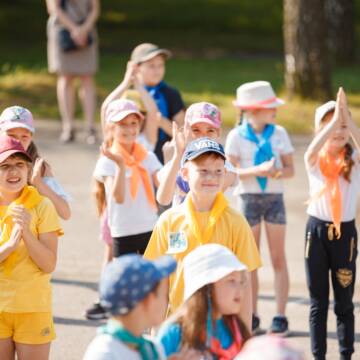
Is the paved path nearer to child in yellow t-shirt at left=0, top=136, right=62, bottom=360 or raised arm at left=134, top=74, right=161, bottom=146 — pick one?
raised arm at left=134, top=74, right=161, bottom=146

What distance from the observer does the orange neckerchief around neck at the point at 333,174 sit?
7.25 metres

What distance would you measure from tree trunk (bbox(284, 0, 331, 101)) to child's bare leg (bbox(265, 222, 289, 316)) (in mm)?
7578

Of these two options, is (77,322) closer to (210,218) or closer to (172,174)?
(172,174)

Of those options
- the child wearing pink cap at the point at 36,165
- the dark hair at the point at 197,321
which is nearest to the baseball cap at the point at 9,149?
the child wearing pink cap at the point at 36,165

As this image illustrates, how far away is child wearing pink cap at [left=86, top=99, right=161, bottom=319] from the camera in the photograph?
7.79 meters

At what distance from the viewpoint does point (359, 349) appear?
25.2ft

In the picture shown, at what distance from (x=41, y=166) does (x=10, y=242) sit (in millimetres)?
1070

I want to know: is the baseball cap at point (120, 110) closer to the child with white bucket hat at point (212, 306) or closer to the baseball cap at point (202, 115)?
the baseball cap at point (202, 115)

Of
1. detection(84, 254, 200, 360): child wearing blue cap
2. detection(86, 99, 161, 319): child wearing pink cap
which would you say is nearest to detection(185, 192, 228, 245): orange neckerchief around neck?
detection(84, 254, 200, 360): child wearing blue cap

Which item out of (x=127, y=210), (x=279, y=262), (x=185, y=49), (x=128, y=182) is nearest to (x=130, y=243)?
(x=127, y=210)

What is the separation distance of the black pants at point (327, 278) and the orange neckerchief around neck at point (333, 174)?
0.44 feet

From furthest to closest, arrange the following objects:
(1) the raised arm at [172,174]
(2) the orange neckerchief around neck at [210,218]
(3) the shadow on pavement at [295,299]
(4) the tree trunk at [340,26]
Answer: (4) the tree trunk at [340,26]
(3) the shadow on pavement at [295,299]
(1) the raised arm at [172,174]
(2) the orange neckerchief around neck at [210,218]

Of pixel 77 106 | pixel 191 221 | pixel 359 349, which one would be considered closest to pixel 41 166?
pixel 191 221

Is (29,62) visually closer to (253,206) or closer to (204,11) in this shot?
(204,11)
